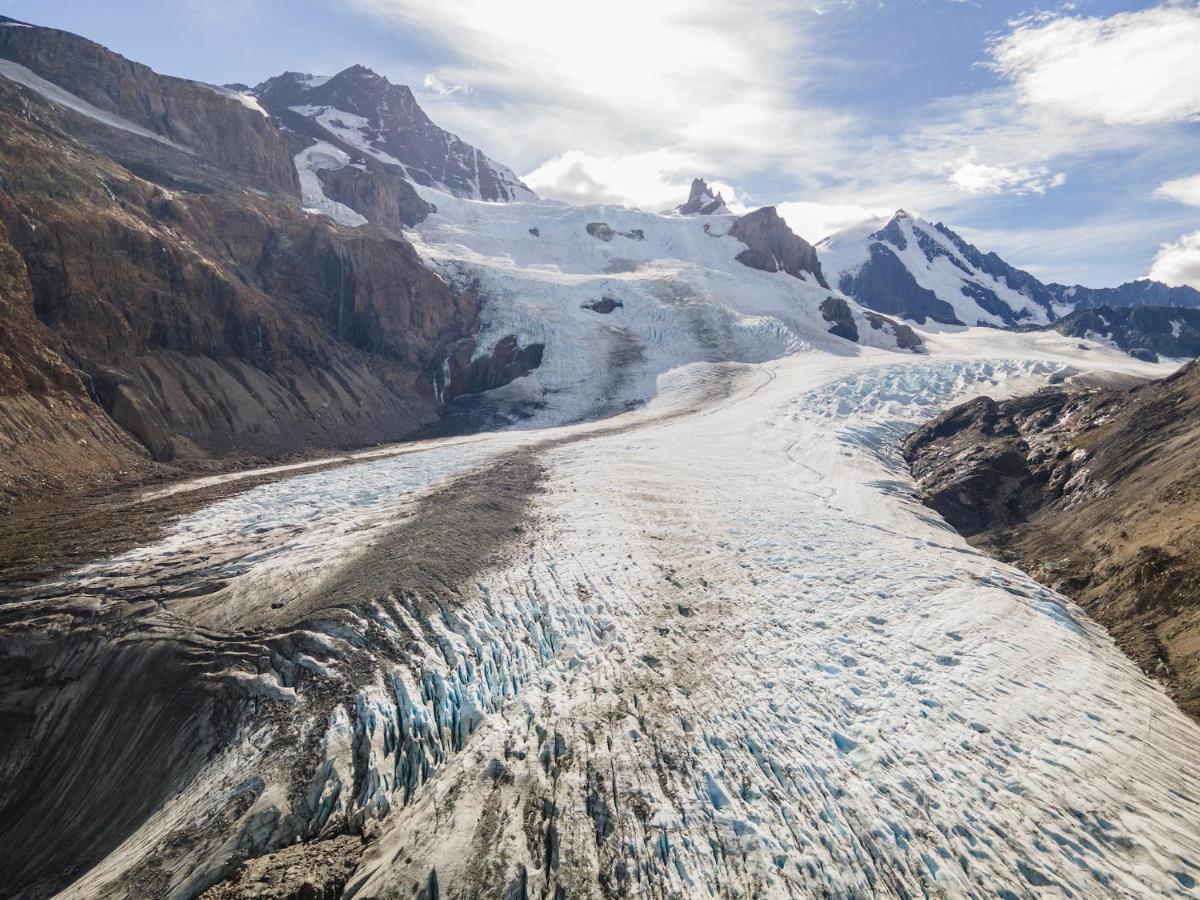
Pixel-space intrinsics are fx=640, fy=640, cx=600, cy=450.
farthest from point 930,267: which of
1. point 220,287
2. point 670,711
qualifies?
point 670,711

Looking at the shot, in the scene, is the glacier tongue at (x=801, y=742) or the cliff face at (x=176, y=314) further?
the cliff face at (x=176, y=314)

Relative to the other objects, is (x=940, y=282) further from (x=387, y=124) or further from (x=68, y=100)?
(x=68, y=100)

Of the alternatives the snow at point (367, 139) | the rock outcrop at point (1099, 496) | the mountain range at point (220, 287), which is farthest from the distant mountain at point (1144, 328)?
the snow at point (367, 139)

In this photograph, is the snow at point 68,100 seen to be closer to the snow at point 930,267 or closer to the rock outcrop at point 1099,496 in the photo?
the rock outcrop at point 1099,496

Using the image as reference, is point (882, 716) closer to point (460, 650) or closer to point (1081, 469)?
point (460, 650)

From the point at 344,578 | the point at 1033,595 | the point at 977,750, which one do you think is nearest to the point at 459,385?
the point at 344,578

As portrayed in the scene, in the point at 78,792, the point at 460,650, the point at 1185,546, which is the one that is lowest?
the point at 78,792
